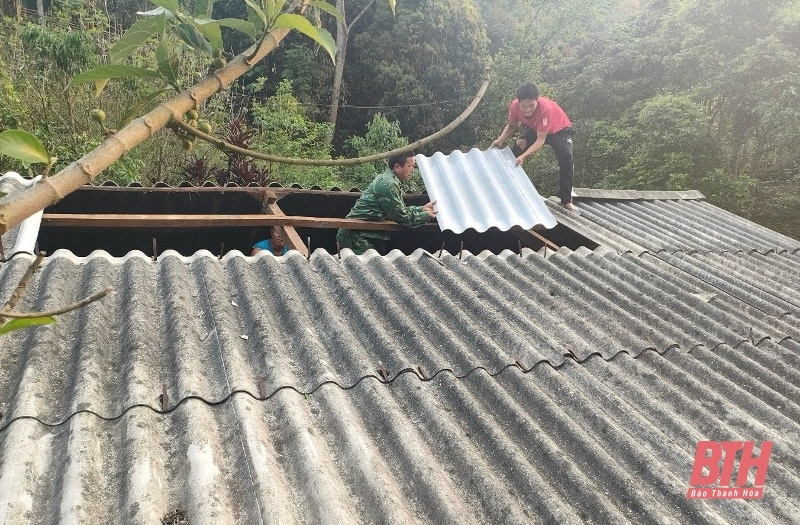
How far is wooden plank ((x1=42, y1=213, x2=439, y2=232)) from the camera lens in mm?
3422

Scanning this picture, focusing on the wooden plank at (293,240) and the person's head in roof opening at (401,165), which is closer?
the wooden plank at (293,240)

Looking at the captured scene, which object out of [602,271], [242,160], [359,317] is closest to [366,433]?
[359,317]

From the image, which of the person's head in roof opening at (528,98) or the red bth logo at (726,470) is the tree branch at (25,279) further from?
the person's head in roof opening at (528,98)

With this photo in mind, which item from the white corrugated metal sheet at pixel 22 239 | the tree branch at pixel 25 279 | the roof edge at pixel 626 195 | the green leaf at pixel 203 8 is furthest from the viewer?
the roof edge at pixel 626 195

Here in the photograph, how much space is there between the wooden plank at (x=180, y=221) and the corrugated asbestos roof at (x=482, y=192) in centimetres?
48

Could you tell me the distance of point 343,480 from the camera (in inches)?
59.8

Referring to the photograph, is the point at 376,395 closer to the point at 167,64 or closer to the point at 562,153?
the point at 167,64

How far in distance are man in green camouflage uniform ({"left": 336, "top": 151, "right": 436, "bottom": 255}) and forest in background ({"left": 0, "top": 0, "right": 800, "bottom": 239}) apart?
351cm

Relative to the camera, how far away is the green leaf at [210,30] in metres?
0.91

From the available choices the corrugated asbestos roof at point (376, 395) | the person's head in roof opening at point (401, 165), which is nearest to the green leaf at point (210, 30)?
the corrugated asbestos roof at point (376, 395)

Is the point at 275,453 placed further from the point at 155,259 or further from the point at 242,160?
the point at 242,160

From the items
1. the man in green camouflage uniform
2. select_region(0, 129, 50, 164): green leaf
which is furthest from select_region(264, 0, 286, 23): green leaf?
the man in green camouflage uniform

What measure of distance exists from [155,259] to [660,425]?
253 cm

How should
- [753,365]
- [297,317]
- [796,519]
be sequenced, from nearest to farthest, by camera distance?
[796,519] → [297,317] → [753,365]
